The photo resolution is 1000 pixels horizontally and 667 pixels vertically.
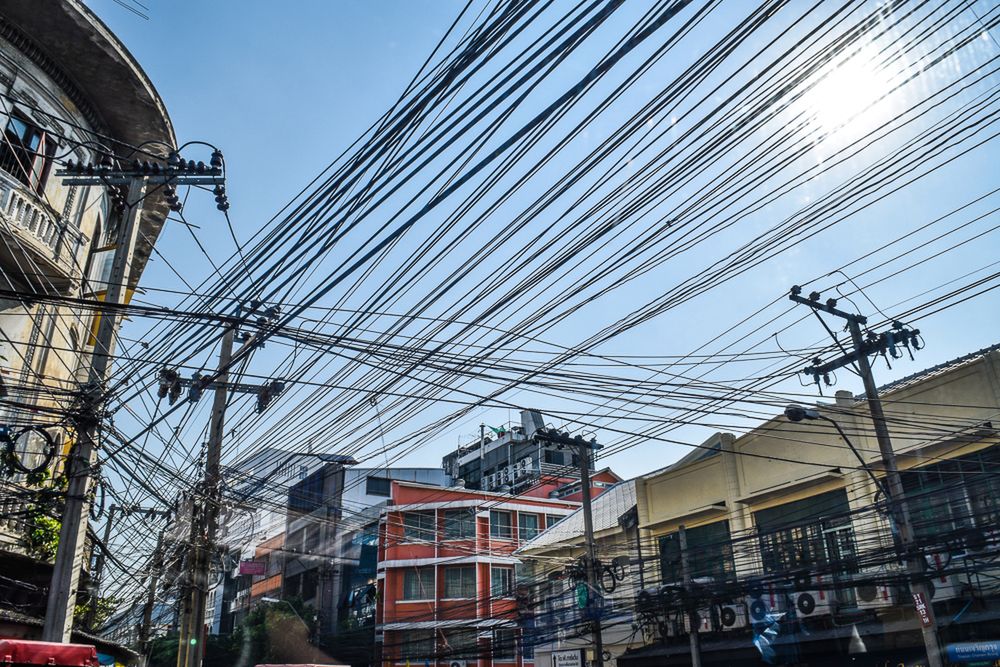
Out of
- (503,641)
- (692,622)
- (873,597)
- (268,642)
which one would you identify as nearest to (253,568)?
(268,642)

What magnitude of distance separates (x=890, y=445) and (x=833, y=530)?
517 centimetres

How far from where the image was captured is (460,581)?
36.2 metres

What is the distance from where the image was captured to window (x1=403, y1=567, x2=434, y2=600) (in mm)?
36250

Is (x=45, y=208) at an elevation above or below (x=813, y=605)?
above

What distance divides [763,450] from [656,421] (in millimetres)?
8692

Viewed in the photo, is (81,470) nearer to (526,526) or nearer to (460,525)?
(460,525)

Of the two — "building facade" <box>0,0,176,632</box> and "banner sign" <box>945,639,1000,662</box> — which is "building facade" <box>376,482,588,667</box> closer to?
"building facade" <box>0,0,176,632</box>

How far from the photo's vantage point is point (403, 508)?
38.0m

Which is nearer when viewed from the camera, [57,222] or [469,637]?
[57,222]

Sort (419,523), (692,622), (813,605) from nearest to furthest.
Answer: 1. (813,605)
2. (692,622)
3. (419,523)

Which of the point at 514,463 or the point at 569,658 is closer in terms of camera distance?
the point at 569,658

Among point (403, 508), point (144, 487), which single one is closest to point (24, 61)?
point (144, 487)

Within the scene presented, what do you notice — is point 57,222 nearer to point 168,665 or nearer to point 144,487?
point 144,487

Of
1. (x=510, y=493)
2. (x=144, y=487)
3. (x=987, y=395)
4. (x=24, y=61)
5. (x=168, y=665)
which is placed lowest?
(x=168, y=665)
